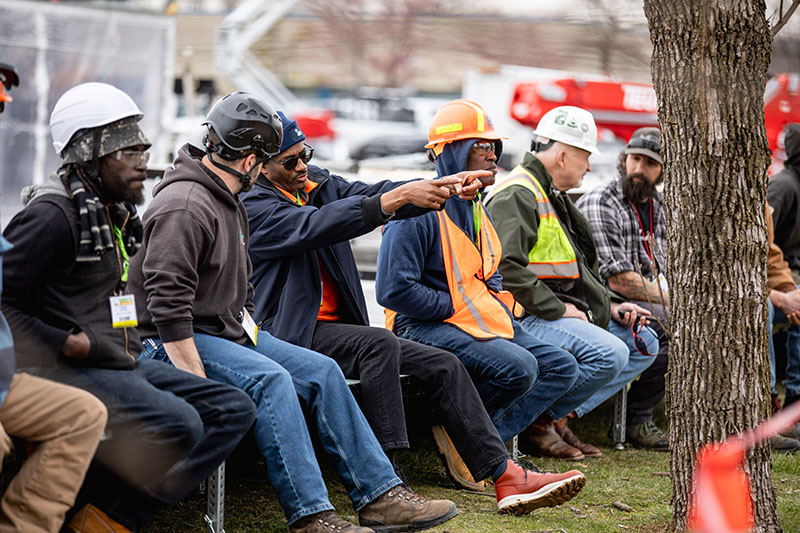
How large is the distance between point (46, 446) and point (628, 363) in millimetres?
3929

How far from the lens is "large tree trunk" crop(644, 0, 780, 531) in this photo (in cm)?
397

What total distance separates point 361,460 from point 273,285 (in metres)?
0.99

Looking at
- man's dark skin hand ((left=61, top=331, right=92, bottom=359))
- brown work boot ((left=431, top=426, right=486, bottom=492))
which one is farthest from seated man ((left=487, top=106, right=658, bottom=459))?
man's dark skin hand ((left=61, top=331, right=92, bottom=359))

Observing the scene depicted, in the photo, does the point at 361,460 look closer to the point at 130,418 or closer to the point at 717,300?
the point at 130,418

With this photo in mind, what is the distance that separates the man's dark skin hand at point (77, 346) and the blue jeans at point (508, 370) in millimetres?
2041

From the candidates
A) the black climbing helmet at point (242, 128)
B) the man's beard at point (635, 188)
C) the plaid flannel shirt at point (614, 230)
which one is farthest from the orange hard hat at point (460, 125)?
the man's beard at point (635, 188)

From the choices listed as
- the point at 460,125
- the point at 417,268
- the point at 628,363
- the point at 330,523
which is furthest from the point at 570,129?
the point at 330,523

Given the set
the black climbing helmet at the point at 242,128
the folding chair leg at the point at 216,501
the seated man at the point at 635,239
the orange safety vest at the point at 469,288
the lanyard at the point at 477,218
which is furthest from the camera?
the seated man at the point at 635,239

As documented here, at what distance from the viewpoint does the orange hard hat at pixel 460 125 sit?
5.46 metres

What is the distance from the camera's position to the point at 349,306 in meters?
4.85

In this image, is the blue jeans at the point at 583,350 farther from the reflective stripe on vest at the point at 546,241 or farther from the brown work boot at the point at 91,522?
the brown work boot at the point at 91,522

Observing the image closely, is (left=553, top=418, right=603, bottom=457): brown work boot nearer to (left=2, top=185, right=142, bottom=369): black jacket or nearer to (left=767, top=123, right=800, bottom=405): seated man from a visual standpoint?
(left=767, top=123, right=800, bottom=405): seated man

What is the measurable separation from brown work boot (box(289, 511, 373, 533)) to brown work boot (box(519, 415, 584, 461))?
7.47 ft

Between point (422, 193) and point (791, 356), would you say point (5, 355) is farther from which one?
point (791, 356)
